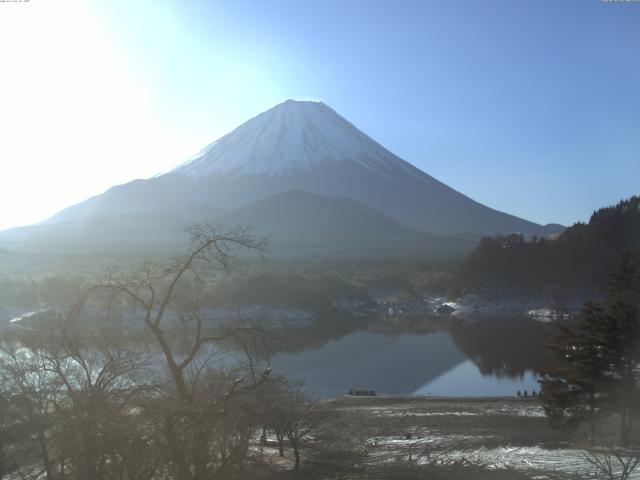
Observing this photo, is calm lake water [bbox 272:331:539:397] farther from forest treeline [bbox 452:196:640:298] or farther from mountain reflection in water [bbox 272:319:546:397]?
forest treeline [bbox 452:196:640:298]

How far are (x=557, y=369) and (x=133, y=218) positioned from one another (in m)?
135

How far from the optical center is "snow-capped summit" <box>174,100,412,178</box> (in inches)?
6412

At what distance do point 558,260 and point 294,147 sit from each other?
11554 centimetres

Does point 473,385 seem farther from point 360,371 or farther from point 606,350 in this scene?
point 606,350

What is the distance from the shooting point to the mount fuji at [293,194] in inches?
5281

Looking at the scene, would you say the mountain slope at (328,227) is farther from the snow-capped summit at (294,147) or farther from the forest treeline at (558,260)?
the forest treeline at (558,260)

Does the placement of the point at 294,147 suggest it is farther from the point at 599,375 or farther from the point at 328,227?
the point at 599,375

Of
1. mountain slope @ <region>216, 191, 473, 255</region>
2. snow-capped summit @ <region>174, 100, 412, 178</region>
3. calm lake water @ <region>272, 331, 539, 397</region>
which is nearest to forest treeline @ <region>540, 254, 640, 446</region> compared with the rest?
calm lake water @ <region>272, 331, 539, 397</region>

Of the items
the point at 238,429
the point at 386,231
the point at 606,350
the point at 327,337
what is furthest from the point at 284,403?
the point at 386,231

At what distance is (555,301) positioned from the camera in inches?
1993

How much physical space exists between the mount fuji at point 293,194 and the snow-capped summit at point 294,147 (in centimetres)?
25

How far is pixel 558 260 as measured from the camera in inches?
2248

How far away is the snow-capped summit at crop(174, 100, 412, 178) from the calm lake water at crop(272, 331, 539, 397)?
128623mm

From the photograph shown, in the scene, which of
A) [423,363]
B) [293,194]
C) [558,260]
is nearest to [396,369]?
[423,363]
